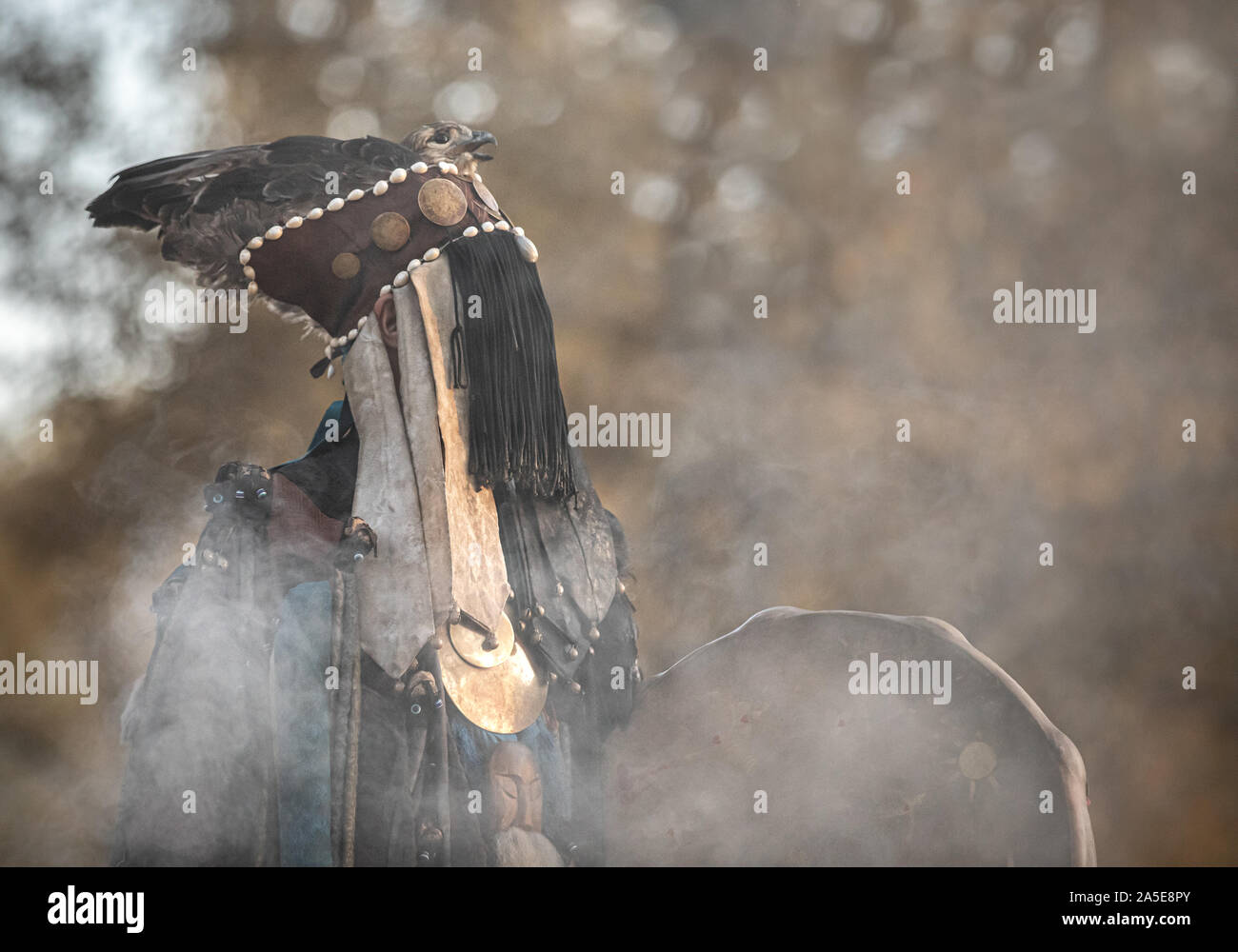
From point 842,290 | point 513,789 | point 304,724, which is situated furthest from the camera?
point 842,290

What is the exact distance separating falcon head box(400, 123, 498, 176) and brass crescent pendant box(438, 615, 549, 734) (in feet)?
2.87

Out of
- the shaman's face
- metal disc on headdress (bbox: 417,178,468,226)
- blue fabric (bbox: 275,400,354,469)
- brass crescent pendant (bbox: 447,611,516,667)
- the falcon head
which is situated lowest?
the shaman's face

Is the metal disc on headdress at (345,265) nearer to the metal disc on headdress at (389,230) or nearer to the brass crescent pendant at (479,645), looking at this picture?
the metal disc on headdress at (389,230)

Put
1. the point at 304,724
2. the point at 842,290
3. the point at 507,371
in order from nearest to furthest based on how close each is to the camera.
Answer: the point at 304,724 → the point at 507,371 → the point at 842,290

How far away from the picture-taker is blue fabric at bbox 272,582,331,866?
7.87 feet

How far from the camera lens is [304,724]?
7.95ft

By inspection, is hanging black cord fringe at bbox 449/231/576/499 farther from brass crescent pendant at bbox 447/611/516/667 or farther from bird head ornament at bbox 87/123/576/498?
brass crescent pendant at bbox 447/611/516/667

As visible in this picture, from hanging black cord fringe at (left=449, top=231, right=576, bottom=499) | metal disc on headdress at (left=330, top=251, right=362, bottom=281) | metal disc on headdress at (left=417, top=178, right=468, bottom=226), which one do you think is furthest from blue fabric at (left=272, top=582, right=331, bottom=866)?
metal disc on headdress at (left=417, top=178, right=468, bottom=226)

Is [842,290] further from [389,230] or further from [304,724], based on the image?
[304,724]

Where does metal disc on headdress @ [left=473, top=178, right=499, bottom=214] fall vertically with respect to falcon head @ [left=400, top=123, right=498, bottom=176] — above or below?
below

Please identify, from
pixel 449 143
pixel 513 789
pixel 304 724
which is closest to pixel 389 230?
pixel 449 143

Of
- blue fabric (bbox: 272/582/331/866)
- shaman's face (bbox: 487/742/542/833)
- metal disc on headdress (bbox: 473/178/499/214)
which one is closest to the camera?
blue fabric (bbox: 272/582/331/866)

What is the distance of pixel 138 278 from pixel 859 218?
1.48 m

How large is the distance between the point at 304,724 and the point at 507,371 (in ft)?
2.43
